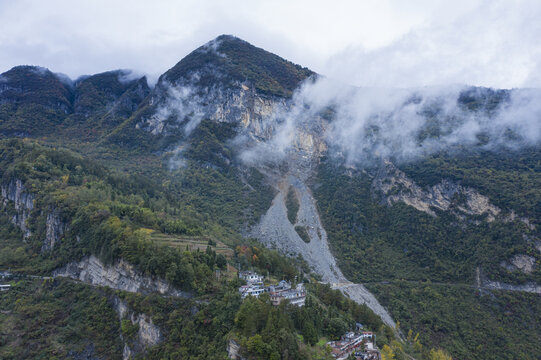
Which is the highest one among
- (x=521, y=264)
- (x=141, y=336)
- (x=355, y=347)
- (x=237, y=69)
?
(x=237, y=69)

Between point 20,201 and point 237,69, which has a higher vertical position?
point 237,69

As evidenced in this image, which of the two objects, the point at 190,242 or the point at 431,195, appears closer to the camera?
the point at 190,242

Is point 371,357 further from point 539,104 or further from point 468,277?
point 539,104

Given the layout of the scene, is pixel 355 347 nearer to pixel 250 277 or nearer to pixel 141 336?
pixel 250 277

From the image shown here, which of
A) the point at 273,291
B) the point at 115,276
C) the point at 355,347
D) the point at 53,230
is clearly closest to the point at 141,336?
the point at 115,276

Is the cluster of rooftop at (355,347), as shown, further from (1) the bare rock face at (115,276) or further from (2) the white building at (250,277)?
(1) the bare rock face at (115,276)

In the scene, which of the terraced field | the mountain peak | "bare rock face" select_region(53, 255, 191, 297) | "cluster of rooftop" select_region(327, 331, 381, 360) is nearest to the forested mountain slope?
"bare rock face" select_region(53, 255, 191, 297)

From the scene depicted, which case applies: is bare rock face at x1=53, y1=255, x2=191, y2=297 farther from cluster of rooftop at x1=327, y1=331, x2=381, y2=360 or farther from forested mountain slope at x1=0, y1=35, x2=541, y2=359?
Answer: cluster of rooftop at x1=327, y1=331, x2=381, y2=360
